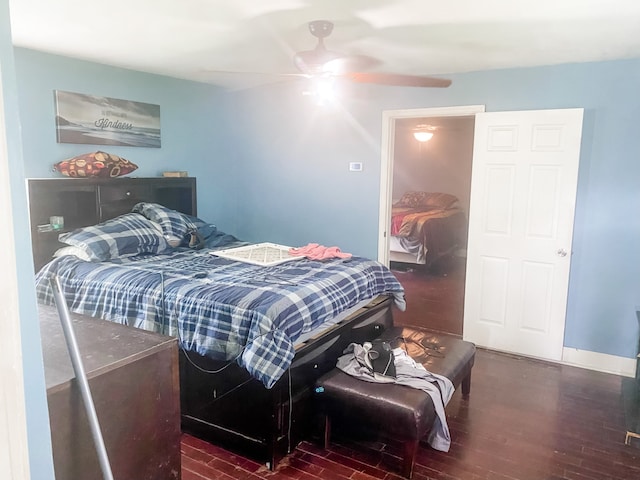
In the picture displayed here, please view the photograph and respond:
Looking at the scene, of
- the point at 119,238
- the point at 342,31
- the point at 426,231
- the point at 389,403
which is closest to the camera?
the point at 389,403

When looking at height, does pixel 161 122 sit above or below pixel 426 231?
above

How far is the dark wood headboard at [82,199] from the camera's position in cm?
352

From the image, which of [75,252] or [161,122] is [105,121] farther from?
[75,252]

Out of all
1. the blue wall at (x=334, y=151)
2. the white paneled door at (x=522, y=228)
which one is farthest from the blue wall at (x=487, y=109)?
the white paneled door at (x=522, y=228)

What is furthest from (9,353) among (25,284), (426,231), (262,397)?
(426,231)

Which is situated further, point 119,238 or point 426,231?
point 426,231

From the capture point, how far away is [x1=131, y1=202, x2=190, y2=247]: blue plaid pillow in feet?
12.9

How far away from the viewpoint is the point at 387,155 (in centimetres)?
443

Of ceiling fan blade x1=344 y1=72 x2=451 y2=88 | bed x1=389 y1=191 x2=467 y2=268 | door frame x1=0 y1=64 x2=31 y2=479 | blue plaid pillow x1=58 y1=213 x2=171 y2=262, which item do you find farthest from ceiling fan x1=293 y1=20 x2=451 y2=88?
bed x1=389 y1=191 x2=467 y2=268

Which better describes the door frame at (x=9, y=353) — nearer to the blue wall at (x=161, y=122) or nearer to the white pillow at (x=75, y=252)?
the white pillow at (x=75, y=252)

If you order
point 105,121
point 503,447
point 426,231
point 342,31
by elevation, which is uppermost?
point 342,31

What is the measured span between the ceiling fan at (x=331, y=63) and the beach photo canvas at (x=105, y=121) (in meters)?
2.04

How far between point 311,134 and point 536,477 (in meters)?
3.57

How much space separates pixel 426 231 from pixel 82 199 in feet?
13.9
